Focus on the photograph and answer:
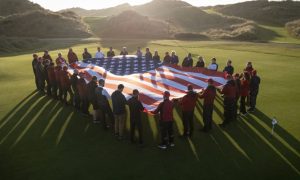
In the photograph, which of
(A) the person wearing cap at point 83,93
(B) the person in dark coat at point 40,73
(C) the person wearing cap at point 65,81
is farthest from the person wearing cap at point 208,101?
(B) the person in dark coat at point 40,73

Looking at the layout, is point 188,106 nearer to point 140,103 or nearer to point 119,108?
point 140,103

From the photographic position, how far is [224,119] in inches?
410

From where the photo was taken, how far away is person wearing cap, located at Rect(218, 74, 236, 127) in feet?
31.9

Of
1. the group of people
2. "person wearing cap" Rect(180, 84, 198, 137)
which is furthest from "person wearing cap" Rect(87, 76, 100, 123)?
"person wearing cap" Rect(180, 84, 198, 137)

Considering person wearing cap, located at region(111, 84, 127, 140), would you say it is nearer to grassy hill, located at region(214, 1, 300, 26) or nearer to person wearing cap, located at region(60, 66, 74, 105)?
person wearing cap, located at region(60, 66, 74, 105)

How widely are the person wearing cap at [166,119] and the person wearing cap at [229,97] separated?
238 centimetres

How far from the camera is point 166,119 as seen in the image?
8.32 meters

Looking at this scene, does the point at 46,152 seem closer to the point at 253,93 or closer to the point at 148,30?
the point at 253,93

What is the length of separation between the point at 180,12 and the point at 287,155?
266 ft

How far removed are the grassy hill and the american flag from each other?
58596 mm

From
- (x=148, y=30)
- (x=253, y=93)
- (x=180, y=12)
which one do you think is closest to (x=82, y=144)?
(x=253, y=93)

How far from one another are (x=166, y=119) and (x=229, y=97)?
280cm

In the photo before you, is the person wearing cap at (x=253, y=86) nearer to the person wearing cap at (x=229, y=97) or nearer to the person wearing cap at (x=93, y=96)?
the person wearing cap at (x=229, y=97)

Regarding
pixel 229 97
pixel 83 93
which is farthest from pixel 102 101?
pixel 229 97
